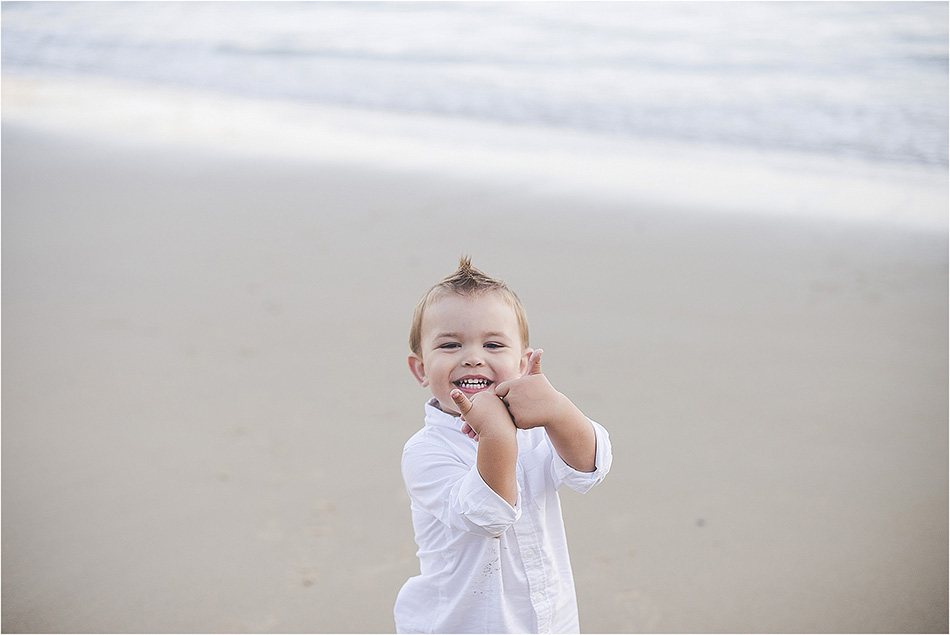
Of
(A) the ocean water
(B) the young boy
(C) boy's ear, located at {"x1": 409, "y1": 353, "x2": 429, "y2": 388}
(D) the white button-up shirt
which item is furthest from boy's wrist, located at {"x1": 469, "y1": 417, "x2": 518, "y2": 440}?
(A) the ocean water

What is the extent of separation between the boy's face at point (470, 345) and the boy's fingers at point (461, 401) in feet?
0.61

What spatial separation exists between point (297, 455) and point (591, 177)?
436cm

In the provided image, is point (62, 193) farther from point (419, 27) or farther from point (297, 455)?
point (419, 27)

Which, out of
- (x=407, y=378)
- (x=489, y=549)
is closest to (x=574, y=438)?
(x=489, y=549)

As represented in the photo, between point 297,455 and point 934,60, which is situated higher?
point 934,60

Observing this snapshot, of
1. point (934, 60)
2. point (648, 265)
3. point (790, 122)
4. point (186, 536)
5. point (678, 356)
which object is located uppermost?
point (934, 60)

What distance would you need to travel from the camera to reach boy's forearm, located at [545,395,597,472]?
1.49 meters

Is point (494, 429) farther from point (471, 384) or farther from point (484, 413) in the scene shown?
point (471, 384)

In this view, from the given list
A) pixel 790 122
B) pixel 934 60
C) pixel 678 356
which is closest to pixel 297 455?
pixel 678 356

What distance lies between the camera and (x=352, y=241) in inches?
232

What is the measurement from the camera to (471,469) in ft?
5.13

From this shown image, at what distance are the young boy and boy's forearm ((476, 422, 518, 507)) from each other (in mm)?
93

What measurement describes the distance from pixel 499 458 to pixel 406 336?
3281mm

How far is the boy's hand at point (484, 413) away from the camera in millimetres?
1413
